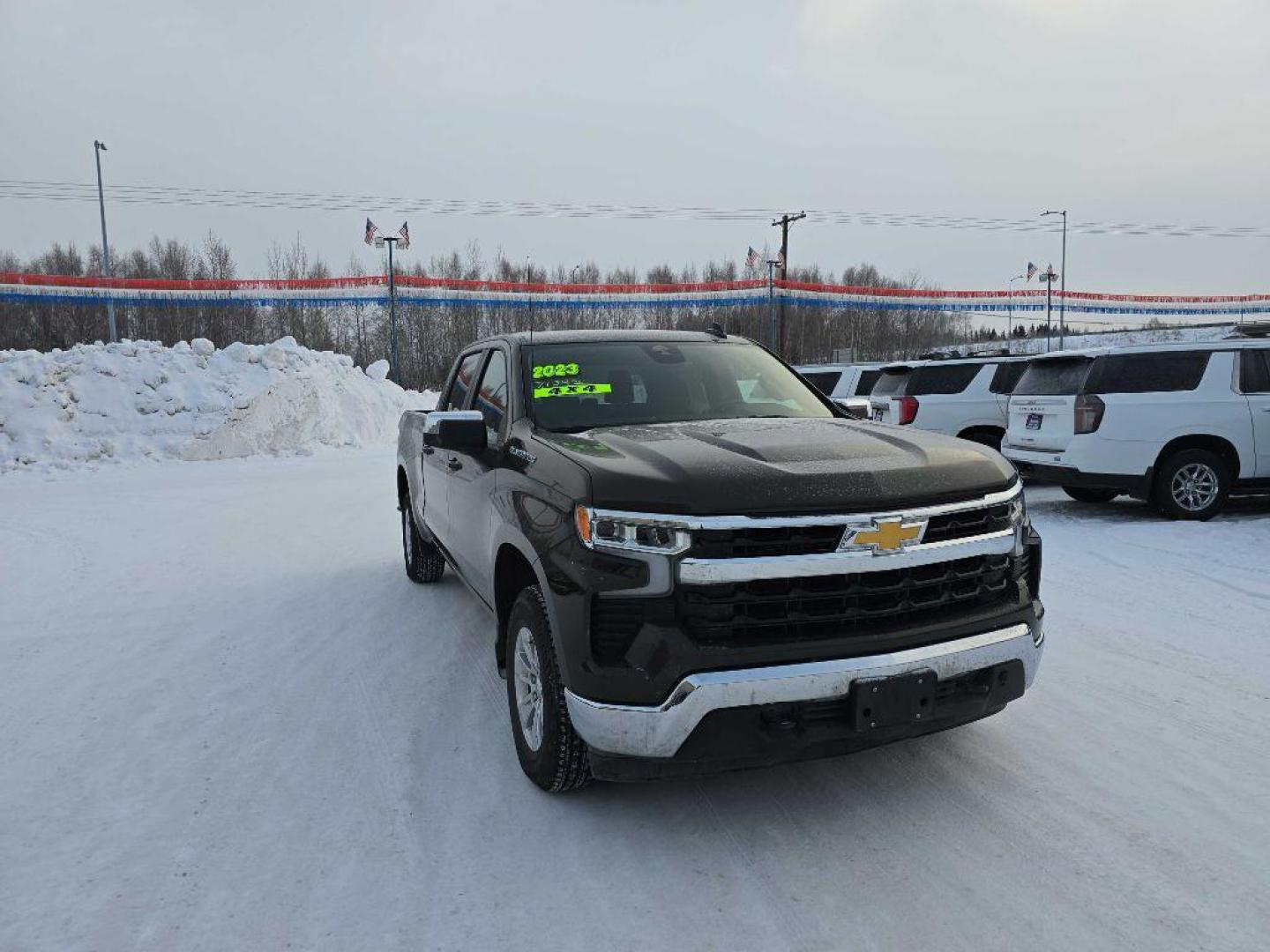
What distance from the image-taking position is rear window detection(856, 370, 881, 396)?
14461 mm

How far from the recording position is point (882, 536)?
9.42 ft

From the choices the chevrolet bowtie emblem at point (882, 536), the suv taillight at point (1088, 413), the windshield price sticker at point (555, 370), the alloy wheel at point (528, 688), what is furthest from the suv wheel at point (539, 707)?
the suv taillight at point (1088, 413)

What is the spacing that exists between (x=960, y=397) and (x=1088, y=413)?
3.12m

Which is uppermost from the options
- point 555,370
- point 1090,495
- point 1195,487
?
point 555,370

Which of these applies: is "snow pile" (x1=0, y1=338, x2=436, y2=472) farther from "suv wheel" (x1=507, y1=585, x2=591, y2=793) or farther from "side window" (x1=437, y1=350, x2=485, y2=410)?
"suv wheel" (x1=507, y1=585, x2=591, y2=793)

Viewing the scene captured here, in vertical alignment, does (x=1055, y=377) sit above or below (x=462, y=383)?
below

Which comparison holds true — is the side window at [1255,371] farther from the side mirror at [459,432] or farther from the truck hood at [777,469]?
the side mirror at [459,432]

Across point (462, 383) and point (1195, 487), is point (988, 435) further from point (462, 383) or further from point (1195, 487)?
point (462, 383)

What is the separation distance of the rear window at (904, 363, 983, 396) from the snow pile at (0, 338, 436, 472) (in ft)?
37.0

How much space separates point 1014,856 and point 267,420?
16775 mm

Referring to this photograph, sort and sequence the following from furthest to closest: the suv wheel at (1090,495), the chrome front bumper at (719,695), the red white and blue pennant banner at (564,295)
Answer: the red white and blue pennant banner at (564,295)
the suv wheel at (1090,495)
the chrome front bumper at (719,695)

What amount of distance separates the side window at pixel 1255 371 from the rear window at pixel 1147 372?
1.11 feet

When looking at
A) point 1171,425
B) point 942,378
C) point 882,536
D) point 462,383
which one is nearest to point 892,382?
point 942,378

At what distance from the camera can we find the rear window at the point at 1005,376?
11641 mm
